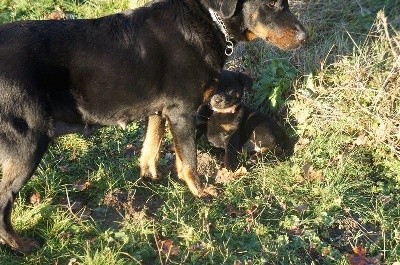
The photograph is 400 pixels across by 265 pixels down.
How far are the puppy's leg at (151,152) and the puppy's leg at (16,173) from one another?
1.24 metres

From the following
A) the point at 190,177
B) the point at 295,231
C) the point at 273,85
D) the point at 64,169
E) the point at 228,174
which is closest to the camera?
the point at 295,231

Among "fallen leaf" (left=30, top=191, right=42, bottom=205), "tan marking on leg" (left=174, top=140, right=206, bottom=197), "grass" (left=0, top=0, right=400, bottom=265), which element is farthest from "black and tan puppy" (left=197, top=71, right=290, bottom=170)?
"fallen leaf" (left=30, top=191, right=42, bottom=205)

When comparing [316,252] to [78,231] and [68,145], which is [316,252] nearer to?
[78,231]

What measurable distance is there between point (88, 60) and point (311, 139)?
2581mm

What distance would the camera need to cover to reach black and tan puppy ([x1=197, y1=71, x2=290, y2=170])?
528 centimetres

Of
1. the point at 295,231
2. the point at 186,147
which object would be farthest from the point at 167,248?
the point at 295,231

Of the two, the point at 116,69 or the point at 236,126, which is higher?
the point at 116,69

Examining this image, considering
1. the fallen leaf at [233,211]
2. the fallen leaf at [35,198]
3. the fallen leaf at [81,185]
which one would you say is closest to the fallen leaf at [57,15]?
the fallen leaf at [81,185]

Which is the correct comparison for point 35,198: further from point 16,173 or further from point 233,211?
point 233,211

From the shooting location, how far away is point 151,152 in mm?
4883

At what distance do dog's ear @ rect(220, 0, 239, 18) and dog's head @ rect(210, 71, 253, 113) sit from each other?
1168 millimetres

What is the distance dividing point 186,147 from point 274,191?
0.91 metres

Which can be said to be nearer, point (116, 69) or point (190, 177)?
point (116, 69)

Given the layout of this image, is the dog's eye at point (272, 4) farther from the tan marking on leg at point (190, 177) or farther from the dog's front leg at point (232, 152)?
the dog's front leg at point (232, 152)
